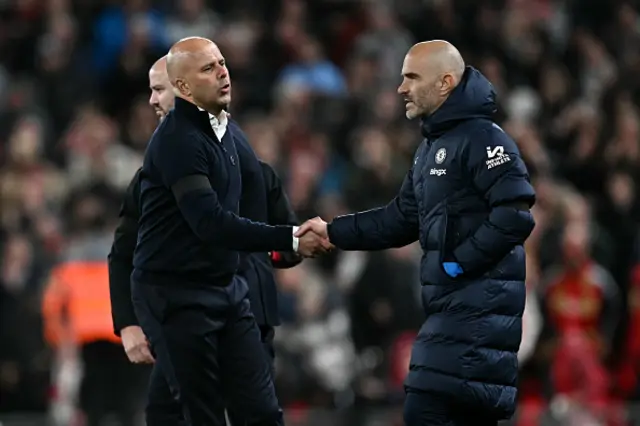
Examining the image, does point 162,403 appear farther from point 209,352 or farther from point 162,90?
point 162,90

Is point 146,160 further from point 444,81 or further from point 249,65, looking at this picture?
point 249,65

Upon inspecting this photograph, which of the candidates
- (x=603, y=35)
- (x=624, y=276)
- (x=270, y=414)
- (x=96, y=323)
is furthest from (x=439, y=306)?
(x=603, y=35)

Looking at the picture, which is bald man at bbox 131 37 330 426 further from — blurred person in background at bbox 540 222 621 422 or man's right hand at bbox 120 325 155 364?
blurred person in background at bbox 540 222 621 422

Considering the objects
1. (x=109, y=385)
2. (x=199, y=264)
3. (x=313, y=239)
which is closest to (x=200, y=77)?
(x=199, y=264)

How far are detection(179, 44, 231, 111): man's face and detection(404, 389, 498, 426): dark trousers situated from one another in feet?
5.20

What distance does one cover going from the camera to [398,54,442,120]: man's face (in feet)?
25.3

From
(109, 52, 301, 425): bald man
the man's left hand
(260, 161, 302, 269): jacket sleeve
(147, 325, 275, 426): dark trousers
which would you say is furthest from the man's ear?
(147, 325, 275, 426): dark trousers

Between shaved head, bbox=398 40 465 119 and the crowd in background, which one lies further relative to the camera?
the crowd in background

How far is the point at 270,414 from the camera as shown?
7773 mm

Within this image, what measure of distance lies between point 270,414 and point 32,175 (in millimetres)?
6488

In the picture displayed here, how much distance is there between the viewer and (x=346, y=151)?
586 inches

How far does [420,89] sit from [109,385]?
479cm

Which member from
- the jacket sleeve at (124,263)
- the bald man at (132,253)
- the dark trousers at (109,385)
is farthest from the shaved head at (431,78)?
the dark trousers at (109,385)

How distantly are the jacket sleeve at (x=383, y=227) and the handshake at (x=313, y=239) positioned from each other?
54 millimetres
